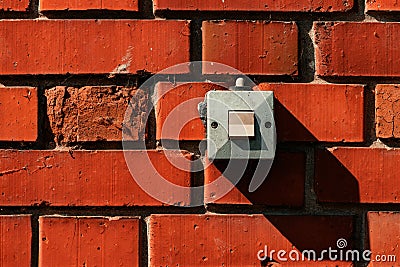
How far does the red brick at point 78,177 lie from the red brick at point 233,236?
5cm

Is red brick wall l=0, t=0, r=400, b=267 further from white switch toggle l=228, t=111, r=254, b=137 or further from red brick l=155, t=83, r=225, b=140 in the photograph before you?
white switch toggle l=228, t=111, r=254, b=137

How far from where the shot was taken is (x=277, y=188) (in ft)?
3.99

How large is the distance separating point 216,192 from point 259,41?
0.29 meters

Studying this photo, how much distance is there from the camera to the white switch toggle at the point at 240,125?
1114 millimetres

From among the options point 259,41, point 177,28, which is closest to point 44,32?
point 177,28

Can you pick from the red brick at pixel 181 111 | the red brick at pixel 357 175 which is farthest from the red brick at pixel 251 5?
the red brick at pixel 357 175

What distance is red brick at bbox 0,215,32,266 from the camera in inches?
47.4

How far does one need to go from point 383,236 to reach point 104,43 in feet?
2.03

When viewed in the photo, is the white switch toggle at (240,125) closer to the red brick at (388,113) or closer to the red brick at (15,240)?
the red brick at (388,113)

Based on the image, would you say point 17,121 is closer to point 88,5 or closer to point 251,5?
point 88,5

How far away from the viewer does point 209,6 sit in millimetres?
1225

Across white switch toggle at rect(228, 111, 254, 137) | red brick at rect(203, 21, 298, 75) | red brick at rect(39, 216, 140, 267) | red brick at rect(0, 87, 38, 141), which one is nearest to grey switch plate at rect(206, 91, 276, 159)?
white switch toggle at rect(228, 111, 254, 137)

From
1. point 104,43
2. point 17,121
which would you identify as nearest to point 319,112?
point 104,43

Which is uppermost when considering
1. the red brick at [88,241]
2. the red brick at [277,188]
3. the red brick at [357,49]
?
the red brick at [357,49]
